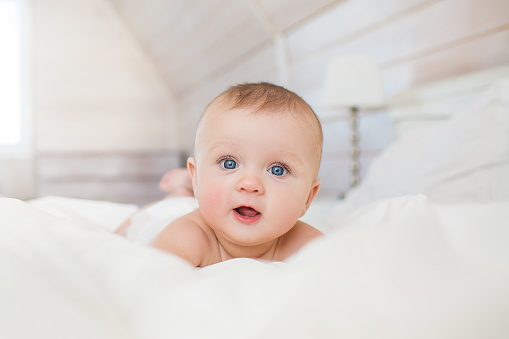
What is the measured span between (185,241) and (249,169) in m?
0.15

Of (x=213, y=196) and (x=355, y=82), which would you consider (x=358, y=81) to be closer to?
(x=355, y=82)

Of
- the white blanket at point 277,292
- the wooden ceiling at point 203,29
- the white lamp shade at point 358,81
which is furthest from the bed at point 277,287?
the wooden ceiling at point 203,29

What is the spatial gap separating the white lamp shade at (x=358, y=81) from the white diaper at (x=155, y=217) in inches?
38.4

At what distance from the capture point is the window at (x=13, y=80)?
481cm

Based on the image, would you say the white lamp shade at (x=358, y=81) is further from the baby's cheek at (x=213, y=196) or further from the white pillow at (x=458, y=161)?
the baby's cheek at (x=213, y=196)

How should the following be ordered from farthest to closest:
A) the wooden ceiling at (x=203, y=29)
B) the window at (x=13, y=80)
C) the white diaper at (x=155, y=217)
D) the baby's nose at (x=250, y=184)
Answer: the window at (x=13, y=80), the wooden ceiling at (x=203, y=29), the white diaper at (x=155, y=217), the baby's nose at (x=250, y=184)

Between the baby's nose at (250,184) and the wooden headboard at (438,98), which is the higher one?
the wooden headboard at (438,98)

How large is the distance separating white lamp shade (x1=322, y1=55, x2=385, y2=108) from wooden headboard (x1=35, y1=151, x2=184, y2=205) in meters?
3.03

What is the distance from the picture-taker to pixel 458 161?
4.01 feet

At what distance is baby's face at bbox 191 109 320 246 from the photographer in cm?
72

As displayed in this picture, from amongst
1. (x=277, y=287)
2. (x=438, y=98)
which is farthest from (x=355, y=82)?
(x=277, y=287)

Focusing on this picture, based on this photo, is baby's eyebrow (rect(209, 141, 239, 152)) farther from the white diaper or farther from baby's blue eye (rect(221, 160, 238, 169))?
the white diaper

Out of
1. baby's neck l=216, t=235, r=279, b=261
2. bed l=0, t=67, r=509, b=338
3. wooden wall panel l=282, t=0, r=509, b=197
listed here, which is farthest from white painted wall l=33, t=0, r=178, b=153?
bed l=0, t=67, r=509, b=338

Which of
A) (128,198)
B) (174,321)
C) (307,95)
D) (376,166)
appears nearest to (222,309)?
(174,321)
